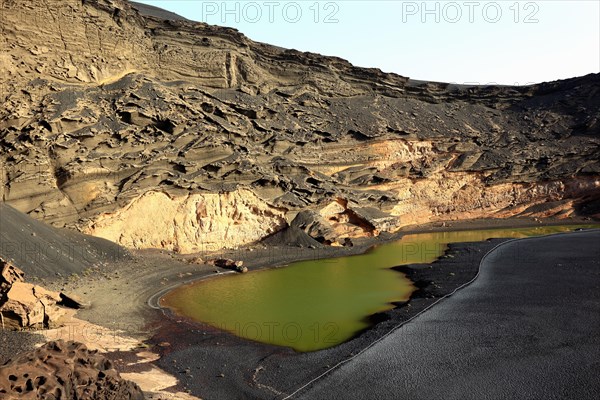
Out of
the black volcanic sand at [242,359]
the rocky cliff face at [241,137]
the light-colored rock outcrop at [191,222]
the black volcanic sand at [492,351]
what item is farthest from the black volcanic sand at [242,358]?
the rocky cliff face at [241,137]

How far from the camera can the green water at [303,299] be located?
1606cm

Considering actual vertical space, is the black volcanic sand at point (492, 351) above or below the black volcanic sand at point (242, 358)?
above

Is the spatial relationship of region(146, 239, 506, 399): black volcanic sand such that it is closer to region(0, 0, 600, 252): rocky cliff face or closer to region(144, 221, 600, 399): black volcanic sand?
region(144, 221, 600, 399): black volcanic sand

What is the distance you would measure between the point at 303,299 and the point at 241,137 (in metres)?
16.2

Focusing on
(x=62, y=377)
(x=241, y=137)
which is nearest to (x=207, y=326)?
(x=62, y=377)

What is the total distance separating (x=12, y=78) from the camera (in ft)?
85.8

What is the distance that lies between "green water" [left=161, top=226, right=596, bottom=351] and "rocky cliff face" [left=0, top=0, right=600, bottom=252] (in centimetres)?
551

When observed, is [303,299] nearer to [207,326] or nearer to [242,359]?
[207,326]

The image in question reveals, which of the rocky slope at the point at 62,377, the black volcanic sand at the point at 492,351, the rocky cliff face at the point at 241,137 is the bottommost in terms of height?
the black volcanic sand at the point at 492,351

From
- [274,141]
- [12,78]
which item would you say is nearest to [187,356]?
[12,78]

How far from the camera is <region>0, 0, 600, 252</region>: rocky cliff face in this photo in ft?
83.6

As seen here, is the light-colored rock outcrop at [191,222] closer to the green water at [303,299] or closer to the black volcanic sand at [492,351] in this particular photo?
the green water at [303,299]

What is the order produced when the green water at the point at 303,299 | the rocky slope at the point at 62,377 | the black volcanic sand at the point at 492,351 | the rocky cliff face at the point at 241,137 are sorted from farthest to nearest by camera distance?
the rocky cliff face at the point at 241,137 < the green water at the point at 303,299 < the black volcanic sand at the point at 492,351 < the rocky slope at the point at 62,377

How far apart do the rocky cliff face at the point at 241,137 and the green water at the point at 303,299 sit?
217 inches
